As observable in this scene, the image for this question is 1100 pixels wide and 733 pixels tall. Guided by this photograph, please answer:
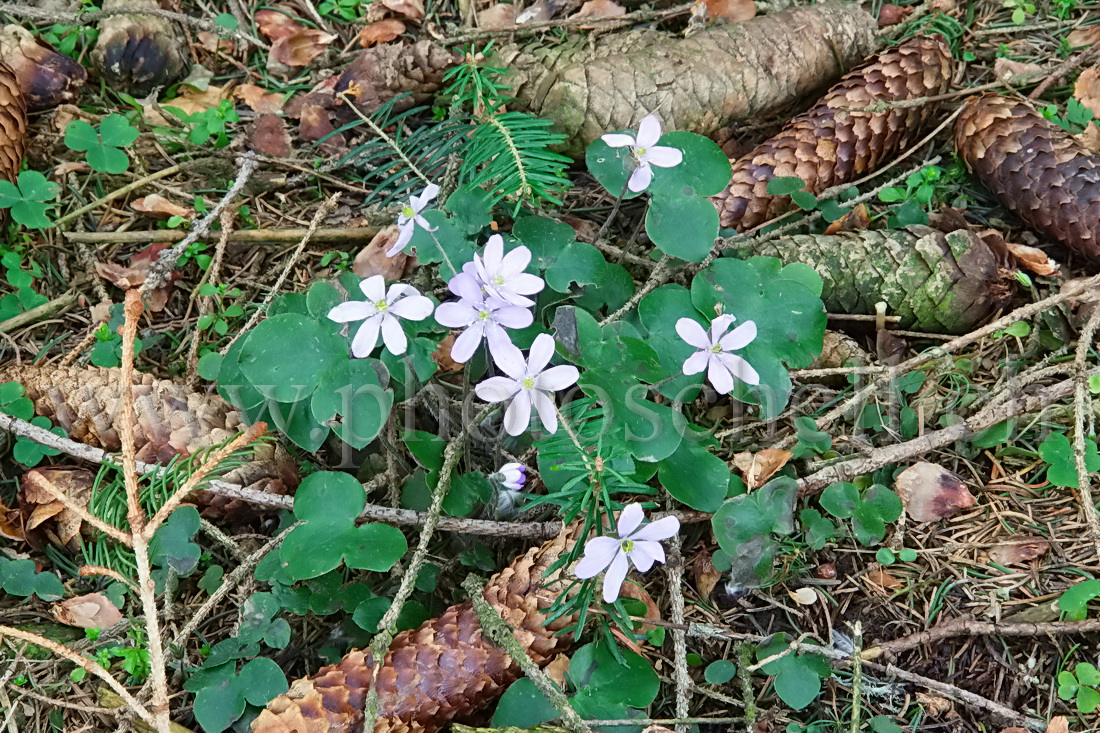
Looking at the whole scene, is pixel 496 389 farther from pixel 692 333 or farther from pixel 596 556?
pixel 692 333

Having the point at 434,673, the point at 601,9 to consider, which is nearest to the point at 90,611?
the point at 434,673

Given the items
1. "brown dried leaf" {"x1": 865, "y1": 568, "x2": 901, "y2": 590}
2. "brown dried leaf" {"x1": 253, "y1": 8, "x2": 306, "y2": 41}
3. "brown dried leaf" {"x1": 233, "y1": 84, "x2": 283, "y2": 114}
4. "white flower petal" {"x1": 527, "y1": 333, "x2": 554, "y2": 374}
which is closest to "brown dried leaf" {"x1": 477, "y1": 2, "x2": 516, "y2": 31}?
"brown dried leaf" {"x1": 253, "y1": 8, "x2": 306, "y2": 41}

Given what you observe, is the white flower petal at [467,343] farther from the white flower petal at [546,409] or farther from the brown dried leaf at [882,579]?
the brown dried leaf at [882,579]

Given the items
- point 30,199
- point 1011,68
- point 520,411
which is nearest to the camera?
point 520,411

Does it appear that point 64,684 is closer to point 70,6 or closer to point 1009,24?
point 70,6

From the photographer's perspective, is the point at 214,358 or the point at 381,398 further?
the point at 214,358

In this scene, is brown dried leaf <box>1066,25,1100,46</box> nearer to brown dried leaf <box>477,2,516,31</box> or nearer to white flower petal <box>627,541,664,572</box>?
brown dried leaf <box>477,2,516,31</box>

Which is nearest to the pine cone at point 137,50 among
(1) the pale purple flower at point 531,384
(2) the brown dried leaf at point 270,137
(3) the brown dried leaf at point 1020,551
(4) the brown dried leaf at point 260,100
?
(4) the brown dried leaf at point 260,100

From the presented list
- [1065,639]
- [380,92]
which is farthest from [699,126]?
[1065,639]
